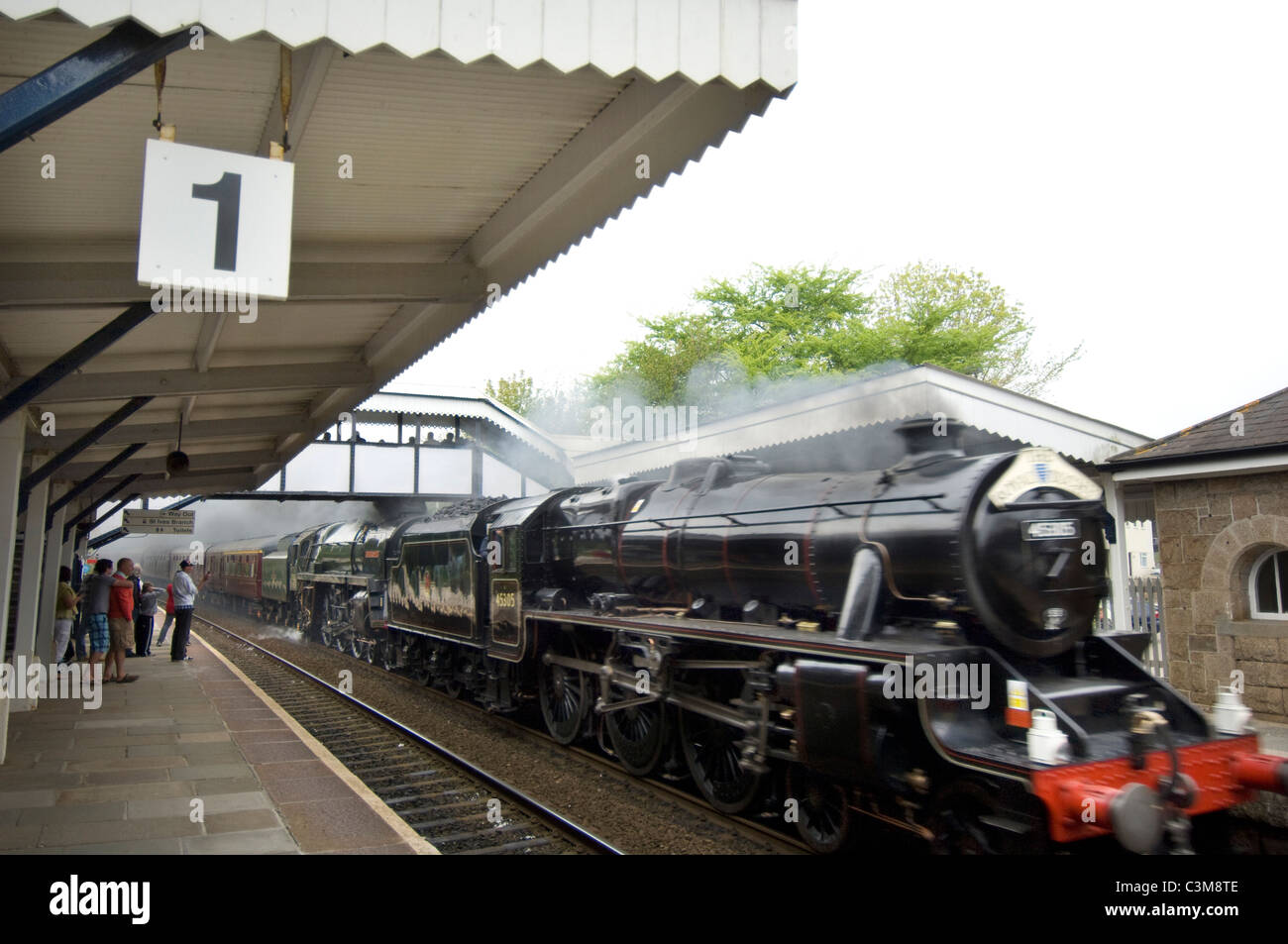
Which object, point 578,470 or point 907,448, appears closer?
point 907,448

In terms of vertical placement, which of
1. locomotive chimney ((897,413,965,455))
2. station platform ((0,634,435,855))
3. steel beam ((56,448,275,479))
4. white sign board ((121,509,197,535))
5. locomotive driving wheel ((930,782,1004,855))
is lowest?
station platform ((0,634,435,855))

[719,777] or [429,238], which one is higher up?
[429,238]

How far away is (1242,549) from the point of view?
24.7 ft

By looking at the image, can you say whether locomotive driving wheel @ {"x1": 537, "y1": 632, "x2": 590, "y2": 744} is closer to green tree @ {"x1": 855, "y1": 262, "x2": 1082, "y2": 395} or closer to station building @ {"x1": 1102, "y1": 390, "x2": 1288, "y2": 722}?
station building @ {"x1": 1102, "y1": 390, "x2": 1288, "y2": 722}

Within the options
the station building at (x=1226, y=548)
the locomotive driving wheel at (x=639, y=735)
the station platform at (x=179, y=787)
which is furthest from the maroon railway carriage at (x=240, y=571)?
the station building at (x=1226, y=548)

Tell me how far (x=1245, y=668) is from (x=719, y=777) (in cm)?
472

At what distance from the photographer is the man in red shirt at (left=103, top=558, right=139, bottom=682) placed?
36.5 ft

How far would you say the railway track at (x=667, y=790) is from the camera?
215 inches

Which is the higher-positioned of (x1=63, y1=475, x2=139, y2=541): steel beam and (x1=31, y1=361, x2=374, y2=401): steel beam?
(x1=31, y1=361, x2=374, y2=401): steel beam

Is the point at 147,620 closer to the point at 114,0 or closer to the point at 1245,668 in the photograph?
the point at 114,0

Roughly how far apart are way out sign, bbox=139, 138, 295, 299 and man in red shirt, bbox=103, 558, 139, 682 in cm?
967

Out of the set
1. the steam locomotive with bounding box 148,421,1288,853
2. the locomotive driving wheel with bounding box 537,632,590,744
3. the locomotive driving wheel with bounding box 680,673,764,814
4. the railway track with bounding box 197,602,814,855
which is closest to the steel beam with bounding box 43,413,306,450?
the railway track with bounding box 197,602,814,855
